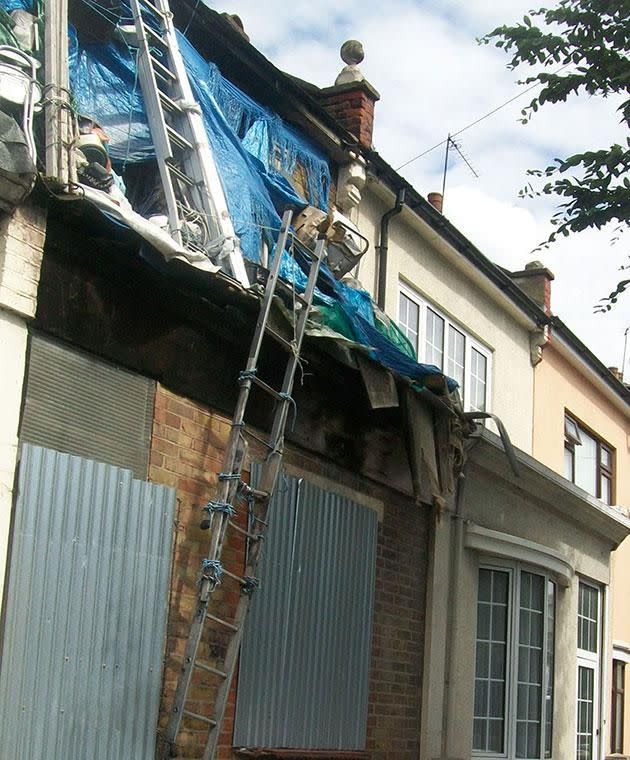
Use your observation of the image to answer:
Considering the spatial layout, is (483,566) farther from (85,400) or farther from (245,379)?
(85,400)

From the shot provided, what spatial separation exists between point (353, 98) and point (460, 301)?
3.33m

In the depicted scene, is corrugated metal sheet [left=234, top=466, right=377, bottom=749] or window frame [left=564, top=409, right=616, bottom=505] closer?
corrugated metal sheet [left=234, top=466, right=377, bottom=749]

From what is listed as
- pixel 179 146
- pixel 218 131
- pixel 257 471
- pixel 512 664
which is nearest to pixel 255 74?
pixel 218 131

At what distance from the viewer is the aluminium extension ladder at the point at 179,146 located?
8.65m

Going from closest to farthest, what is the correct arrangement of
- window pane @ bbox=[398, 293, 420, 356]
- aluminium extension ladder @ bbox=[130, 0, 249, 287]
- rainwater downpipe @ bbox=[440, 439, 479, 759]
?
aluminium extension ladder @ bbox=[130, 0, 249, 287], rainwater downpipe @ bbox=[440, 439, 479, 759], window pane @ bbox=[398, 293, 420, 356]

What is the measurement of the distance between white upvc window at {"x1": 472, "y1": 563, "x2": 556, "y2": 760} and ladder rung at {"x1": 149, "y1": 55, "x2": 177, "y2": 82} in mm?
6509

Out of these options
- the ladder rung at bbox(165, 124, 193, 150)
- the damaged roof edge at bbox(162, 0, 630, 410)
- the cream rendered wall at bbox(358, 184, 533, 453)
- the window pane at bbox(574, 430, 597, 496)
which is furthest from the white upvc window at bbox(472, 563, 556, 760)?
the ladder rung at bbox(165, 124, 193, 150)

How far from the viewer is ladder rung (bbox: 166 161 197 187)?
8773mm

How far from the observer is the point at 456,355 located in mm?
15117

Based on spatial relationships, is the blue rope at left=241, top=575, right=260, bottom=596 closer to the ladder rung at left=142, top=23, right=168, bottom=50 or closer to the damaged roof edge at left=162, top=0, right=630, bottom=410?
the ladder rung at left=142, top=23, right=168, bottom=50

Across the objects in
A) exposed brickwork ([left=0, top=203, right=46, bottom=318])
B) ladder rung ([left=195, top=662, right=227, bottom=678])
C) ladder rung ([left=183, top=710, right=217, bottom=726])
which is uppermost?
exposed brickwork ([left=0, top=203, right=46, bottom=318])

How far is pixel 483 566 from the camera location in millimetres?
13234

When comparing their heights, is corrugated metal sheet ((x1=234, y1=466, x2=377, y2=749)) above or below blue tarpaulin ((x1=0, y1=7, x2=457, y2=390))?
below

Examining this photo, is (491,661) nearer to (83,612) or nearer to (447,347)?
(447,347)
